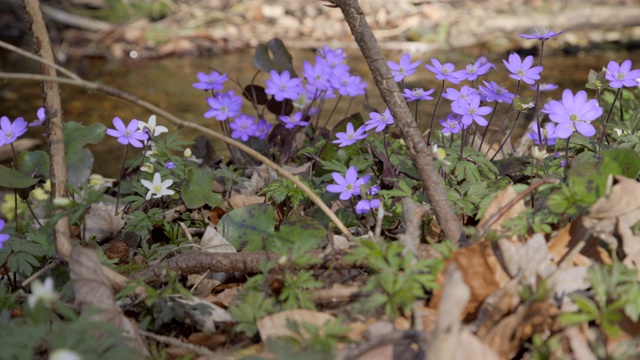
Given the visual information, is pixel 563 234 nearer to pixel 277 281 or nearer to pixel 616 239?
pixel 616 239

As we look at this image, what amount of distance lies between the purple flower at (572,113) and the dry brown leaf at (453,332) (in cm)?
71

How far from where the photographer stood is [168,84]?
4.98 metres

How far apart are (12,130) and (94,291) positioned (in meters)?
0.71

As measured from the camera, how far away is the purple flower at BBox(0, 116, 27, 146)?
178 cm

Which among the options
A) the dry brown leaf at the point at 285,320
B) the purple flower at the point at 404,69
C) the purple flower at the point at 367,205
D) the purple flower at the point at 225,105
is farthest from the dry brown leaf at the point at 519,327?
the purple flower at the point at 225,105

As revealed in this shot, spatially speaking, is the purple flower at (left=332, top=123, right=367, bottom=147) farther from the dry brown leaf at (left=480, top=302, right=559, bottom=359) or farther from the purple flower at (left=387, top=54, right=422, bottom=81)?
the dry brown leaf at (left=480, top=302, right=559, bottom=359)

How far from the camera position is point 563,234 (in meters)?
1.38

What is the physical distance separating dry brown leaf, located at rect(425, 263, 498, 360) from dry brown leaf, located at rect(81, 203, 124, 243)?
1.20 m

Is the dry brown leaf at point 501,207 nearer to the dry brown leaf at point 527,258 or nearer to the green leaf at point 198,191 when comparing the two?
the dry brown leaf at point 527,258

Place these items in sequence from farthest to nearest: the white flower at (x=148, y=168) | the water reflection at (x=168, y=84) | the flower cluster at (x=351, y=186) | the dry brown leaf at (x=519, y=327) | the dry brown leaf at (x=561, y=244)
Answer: the water reflection at (x=168, y=84)
the white flower at (x=148, y=168)
the flower cluster at (x=351, y=186)
the dry brown leaf at (x=561, y=244)
the dry brown leaf at (x=519, y=327)

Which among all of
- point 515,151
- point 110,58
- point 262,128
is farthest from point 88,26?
point 515,151

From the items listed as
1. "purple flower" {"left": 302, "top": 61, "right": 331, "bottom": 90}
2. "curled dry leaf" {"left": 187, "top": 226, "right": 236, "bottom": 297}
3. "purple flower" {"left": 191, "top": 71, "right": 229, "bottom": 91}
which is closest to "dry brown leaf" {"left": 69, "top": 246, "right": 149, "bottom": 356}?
"curled dry leaf" {"left": 187, "top": 226, "right": 236, "bottom": 297}

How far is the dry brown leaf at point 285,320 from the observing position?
1242mm

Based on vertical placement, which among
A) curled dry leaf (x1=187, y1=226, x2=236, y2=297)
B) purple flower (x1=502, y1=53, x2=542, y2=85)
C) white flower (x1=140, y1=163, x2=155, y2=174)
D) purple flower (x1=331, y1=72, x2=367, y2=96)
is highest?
purple flower (x1=502, y1=53, x2=542, y2=85)
